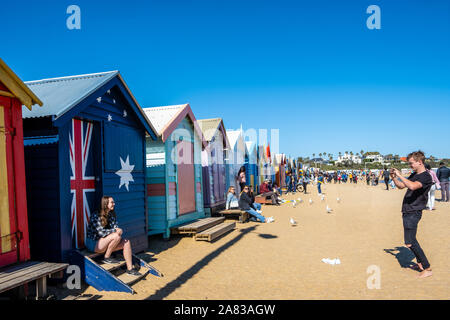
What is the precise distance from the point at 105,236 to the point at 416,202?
5369 millimetres

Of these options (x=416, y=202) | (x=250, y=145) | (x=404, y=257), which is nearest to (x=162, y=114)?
(x=416, y=202)

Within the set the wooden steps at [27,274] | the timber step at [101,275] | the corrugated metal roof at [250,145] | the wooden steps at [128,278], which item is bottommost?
the wooden steps at [128,278]

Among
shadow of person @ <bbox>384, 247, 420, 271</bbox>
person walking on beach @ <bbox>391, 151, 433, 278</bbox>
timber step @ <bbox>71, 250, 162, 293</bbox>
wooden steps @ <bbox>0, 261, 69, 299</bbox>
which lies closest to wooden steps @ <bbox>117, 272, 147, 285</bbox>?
timber step @ <bbox>71, 250, 162, 293</bbox>

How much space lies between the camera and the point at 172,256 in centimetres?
727

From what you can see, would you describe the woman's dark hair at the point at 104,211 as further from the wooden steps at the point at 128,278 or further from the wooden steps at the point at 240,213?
the wooden steps at the point at 240,213

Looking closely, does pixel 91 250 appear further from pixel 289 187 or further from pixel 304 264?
pixel 289 187

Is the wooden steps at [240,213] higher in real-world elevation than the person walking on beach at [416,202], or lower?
lower

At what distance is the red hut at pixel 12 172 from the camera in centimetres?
417

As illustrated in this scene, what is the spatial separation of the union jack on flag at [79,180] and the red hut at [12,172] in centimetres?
97

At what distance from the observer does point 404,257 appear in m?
6.52

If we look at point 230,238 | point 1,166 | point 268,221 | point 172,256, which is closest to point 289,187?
point 268,221

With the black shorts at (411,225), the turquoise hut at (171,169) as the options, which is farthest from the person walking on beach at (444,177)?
the turquoise hut at (171,169)

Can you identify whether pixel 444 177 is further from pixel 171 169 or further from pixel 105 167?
pixel 105 167
